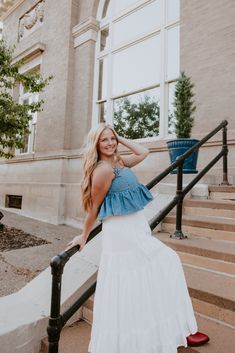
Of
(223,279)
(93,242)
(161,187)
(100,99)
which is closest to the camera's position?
(223,279)

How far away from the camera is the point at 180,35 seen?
6.71m

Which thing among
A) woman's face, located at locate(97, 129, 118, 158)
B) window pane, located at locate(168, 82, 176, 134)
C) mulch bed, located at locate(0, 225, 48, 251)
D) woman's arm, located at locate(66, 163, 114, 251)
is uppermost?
window pane, located at locate(168, 82, 176, 134)

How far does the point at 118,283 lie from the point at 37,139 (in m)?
8.81

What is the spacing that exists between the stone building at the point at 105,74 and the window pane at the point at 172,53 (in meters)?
0.03

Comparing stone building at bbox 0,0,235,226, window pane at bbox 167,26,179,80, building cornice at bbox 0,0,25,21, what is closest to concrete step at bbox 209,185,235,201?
stone building at bbox 0,0,235,226

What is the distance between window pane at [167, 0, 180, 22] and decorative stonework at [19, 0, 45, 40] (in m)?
5.50

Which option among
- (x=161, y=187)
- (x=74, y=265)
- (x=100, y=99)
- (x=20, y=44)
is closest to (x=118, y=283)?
(x=74, y=265)

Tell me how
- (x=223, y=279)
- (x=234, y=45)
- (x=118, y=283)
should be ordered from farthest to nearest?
(x=234, y=45) → (x=223, y=279) → (x=118, y=283)

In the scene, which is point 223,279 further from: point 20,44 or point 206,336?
point 20,44

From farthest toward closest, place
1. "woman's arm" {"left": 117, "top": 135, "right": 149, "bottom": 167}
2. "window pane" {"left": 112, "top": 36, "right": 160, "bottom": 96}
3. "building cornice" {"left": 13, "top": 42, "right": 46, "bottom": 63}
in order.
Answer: "building cornice" {"left": 13, "top": 42, "right": 46, "bottom": 63} < "window pane" {"left": 112, "top": 36, "right": 160, "bottom": 96} < "woman's arm" {"left": 117, "top": 135, "right": 149, "bottom": 167}

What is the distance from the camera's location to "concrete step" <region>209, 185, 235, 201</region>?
4363 millimetres

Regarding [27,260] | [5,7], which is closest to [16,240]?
[27,260]

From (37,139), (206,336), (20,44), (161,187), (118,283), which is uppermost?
(20,44)

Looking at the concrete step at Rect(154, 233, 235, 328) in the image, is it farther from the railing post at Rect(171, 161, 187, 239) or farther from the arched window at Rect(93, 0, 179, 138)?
the arched window at Rect(93, 0, 179, 138)
